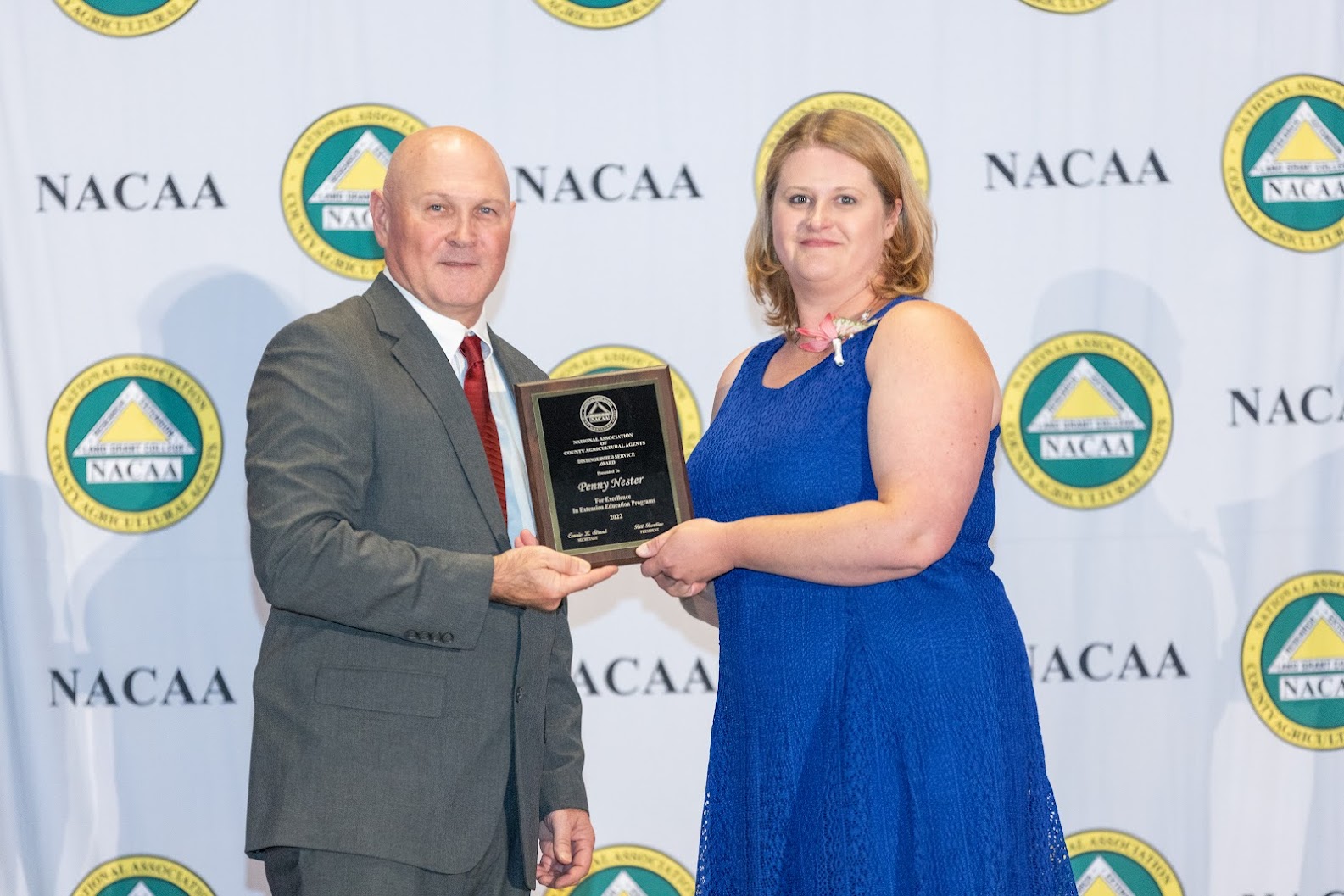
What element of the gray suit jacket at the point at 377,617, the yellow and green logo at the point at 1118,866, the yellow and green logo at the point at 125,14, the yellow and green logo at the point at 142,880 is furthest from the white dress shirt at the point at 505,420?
the yellow and green logo at the point at 1118,866

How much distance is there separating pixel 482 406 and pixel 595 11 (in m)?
1.64

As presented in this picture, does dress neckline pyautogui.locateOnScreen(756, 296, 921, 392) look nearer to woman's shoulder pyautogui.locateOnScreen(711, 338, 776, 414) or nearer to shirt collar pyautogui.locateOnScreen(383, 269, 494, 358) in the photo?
woman's shoulder pyautogui.locateOnScreen(711, 338, 776, 414)

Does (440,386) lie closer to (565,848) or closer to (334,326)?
(334,326)

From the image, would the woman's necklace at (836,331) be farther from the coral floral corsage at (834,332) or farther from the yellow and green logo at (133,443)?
the yellow and green logo at (133,443)

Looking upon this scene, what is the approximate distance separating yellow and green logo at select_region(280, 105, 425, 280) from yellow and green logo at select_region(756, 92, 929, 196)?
95 cm

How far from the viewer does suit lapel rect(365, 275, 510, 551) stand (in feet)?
7.41

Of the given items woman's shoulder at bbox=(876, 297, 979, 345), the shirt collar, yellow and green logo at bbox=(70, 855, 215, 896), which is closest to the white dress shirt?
the shirt collar

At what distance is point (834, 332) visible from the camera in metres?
2.18

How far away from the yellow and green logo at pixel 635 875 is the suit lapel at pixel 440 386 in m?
1.68

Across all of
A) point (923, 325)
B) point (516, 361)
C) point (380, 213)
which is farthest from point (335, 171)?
point (923, 325)

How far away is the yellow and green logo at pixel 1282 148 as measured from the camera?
363cm

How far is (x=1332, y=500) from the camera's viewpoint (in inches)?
143

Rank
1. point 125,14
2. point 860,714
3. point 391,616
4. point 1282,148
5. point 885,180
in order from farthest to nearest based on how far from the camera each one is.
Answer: point 1282,148 → point 125,14 → point 885,180 → point 391,616 → point 860,714

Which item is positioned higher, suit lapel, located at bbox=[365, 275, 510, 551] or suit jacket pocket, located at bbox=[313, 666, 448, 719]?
suit lapel, located at bbox=[365, 275, 510, 551]
